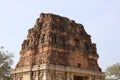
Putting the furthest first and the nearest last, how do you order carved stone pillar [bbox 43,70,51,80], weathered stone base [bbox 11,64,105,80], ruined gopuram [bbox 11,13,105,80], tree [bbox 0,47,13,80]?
tree [bbox 0,47,13,80] < ruined gopuram [bbox 11,13,105,80] < weathered stone base [bbox 11,64,105,80] < carved stone pillar [bbox 43,70,51,80]

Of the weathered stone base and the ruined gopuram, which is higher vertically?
the ruined gopuram

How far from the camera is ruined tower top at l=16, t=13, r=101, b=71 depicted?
22.6 metres

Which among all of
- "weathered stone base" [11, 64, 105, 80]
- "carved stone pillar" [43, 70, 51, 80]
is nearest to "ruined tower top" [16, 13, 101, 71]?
"weathered stone base" [11, 64, 105, 80]

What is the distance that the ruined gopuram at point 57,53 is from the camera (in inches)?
871

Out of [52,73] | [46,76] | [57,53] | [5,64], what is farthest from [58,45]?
[5,64]

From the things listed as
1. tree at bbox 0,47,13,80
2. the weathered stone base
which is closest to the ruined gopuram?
the weathered stone base

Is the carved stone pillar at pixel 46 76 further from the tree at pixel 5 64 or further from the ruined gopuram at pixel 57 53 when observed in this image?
the tree at pixel 5 64

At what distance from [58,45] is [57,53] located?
74 centimetres

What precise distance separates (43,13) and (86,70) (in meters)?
6.92

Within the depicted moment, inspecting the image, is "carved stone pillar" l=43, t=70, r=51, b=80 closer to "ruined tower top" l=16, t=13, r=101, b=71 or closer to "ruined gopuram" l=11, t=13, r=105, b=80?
"ruined gopuram" l=11, t=13, r=105, b=80

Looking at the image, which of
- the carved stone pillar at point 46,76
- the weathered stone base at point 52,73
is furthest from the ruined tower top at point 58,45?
the carved stone pillar at point 46,76

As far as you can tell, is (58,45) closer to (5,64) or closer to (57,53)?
(57,53)

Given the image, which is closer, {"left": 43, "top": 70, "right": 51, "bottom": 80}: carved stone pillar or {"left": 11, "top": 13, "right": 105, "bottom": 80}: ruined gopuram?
{"left": 43, "top": 70, "right": 51, "bottom": 80}: carved stone pillar

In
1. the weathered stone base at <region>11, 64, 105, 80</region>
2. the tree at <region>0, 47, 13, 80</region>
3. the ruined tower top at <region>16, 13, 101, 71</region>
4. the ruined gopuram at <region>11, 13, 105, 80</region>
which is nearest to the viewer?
the weathered stone base at <region>11, 64, 105, 80</region>
